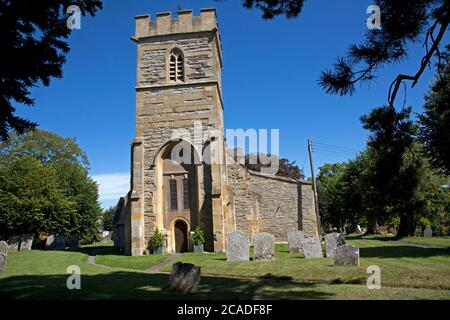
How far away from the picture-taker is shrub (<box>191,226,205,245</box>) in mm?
19141

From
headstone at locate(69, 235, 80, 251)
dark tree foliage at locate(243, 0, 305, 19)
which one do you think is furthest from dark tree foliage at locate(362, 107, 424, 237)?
headstone at locate(69, 235, 80, 251)

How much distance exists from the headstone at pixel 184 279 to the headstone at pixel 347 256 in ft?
19.2

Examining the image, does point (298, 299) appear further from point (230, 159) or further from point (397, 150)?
point (230, 159)

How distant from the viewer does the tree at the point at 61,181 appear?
2909 centimetres

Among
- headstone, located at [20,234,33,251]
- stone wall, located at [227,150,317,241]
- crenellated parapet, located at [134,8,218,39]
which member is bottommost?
headstone, located at [20,234,33,251]

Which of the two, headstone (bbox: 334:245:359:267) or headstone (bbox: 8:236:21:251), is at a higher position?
headstone (bbox: 334:245:359:267)

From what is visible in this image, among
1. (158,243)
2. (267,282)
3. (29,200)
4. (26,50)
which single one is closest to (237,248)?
(267,282)

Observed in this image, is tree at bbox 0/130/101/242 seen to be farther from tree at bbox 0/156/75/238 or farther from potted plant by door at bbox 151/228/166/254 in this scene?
potted plant by door at bbox 151/228/166/254

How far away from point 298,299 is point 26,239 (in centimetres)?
2439

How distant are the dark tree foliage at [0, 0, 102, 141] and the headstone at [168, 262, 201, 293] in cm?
464

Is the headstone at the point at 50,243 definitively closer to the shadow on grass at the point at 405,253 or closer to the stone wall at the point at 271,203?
the stone wall at the point at 271,203

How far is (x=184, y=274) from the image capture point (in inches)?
326

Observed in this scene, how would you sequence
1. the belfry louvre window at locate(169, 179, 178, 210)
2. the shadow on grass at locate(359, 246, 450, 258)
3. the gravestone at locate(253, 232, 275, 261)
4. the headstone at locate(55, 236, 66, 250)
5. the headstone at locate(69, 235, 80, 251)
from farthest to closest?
1. the headstone at locate(69, 235, 80, 251)
2. the headstone at locate(55, 236, 66, 250)
3. the belfry louvre window at locate(169, 179, 178, 210)
4. the gravestone at locate(253, 232, 275, 261)
5. the shadow on grass at locate(359, 246, 450, 258)
